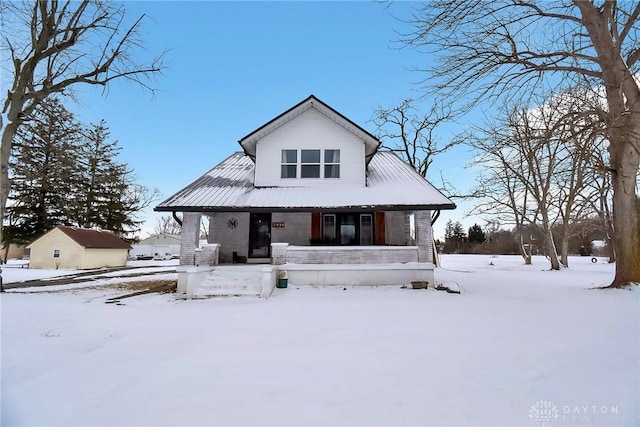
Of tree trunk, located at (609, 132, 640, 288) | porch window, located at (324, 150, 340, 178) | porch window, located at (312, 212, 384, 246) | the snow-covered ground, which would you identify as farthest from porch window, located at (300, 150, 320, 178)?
tree trunk, located at (609, 132, 640, 288)

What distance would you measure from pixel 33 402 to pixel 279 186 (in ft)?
34.7

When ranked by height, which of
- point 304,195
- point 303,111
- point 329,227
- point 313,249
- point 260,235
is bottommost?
point 313,249

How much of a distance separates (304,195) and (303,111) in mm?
3928

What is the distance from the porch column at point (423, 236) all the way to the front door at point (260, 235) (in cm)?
636

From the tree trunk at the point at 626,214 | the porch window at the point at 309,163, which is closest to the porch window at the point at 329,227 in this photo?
the porch window at the point at 309,163

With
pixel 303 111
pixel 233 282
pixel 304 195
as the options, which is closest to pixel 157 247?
pixel 303 111

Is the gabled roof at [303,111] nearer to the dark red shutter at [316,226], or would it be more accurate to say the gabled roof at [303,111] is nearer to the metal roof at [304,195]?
the metal roof at [304,195]

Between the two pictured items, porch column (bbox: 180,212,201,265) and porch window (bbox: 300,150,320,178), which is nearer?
porch column (bbox: 180,212,201,265)

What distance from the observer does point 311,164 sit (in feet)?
44.0

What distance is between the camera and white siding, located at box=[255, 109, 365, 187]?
13242 millimetres

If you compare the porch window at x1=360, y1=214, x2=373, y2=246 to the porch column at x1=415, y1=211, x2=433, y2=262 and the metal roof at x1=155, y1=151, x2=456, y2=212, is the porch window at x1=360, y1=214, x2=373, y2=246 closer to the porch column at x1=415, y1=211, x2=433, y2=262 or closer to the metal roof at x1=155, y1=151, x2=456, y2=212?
the metal roof at x1=155, y1=151, x2=456, y2=212

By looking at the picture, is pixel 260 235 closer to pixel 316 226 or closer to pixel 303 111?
pixel 316 226

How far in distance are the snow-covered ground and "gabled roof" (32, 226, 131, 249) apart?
18.4m

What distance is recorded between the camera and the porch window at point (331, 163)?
13344 millimetres
